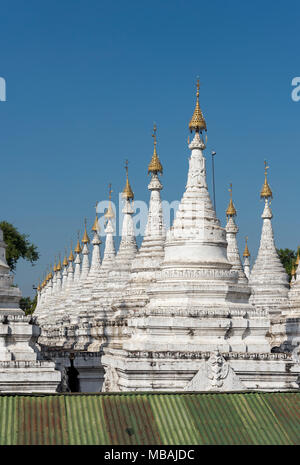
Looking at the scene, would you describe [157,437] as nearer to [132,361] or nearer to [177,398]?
[177,398]

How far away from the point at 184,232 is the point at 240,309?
10.1ft

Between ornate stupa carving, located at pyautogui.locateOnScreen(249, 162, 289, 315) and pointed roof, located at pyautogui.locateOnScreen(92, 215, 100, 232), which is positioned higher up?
pointed roof, located at pyautogui.locateOnScreen(92, 215, 100, 232)

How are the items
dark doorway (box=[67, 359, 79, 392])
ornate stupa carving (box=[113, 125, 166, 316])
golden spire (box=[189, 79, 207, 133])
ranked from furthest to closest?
ornate stupa carving (box=[113, 125, 166, 316]) < dark doorway (box=[67, 359, 79, 392]) < golden spire (box=[189, 79, 207, 133])

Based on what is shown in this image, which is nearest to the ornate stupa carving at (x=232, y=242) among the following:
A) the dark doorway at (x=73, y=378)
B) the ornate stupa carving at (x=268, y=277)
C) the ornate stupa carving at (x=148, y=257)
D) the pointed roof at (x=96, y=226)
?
the ornate stupa carving at (x=268, y=277)

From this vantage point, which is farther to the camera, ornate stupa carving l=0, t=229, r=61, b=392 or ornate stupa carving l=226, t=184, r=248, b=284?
ornate stupa carving l=226, t=184, r=248, b=284

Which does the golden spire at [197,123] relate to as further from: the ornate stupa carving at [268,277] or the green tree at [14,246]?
the green tree at [14,246]

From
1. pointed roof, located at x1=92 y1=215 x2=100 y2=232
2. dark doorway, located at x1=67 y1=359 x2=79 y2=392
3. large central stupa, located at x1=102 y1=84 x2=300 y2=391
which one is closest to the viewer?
large central stupa, located at x1=102 y1=84 x2=300 y2=391

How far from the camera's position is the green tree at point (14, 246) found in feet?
232

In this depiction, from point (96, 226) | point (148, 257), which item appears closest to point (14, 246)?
point (96, 226)

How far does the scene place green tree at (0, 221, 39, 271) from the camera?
2783 inches

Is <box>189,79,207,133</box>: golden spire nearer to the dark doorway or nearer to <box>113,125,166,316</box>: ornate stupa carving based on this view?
<box>113,125,166,316</box>: ornate stupa carving

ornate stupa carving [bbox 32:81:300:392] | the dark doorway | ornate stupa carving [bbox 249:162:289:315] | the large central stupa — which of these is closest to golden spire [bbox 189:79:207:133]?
ornate stupa carving [bbox 32:81:300:392]

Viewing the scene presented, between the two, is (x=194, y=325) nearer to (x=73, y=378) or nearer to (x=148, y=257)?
(x=73, y=378)

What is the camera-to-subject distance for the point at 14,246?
232 feet
